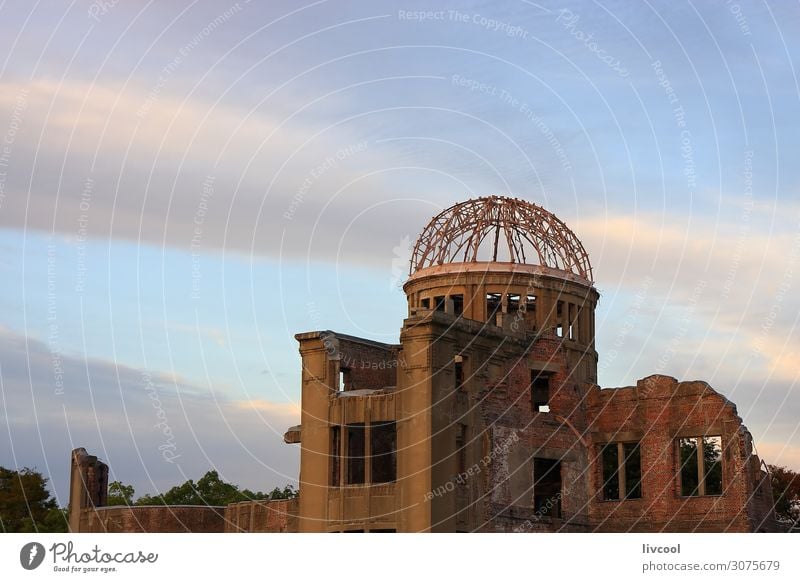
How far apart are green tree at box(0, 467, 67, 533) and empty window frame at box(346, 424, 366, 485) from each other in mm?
29197

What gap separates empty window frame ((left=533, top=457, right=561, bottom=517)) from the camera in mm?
51366

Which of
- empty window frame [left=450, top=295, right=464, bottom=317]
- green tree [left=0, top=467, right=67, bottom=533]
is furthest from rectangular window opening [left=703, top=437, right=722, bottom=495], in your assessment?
green tree [left=0, top=467, right=67, bottom=533]

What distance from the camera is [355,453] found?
49344 mm

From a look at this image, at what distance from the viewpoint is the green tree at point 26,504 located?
243 feet

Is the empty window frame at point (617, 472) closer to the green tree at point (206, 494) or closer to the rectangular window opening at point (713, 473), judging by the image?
the rectangular window opening at point (713, 473)

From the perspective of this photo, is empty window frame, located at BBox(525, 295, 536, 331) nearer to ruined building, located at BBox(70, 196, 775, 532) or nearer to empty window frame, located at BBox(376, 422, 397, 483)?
ruined building, located at BBox(70, 196, 775, 532)

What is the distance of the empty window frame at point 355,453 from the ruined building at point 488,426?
0.23 feet

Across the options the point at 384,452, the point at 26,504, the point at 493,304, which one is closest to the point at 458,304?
the point at 493,304
